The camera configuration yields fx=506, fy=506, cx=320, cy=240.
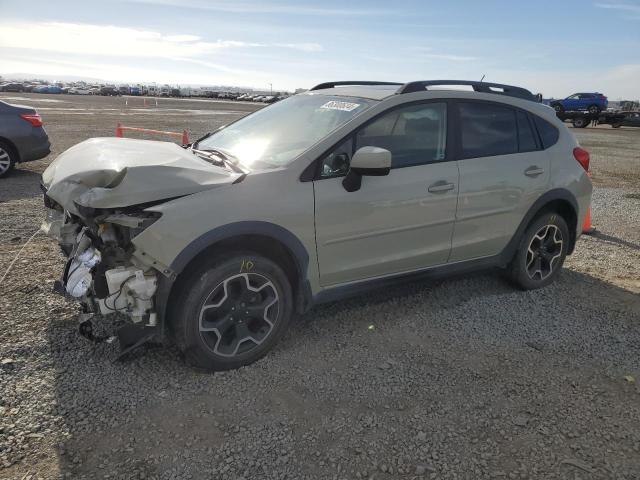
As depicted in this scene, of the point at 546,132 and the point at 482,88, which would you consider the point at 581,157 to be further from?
the point at 482,88

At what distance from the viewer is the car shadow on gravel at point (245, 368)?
2.61 metres

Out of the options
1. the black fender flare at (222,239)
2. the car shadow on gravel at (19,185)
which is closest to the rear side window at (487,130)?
the black fender flare at (222,239)

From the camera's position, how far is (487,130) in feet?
14.0

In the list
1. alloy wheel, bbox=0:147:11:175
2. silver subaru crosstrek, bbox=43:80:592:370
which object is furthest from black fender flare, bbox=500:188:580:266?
alloy wheel, bbox=0:147:11:175

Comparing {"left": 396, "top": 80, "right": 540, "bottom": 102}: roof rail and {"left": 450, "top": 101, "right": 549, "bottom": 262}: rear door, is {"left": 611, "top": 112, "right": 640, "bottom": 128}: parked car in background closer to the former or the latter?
{"left": 396, "top": 80, "right": 540, "bottom": 102}: roof rail

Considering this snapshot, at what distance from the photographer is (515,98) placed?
4551 mm

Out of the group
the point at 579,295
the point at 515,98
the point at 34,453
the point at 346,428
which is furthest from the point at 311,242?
the point at 579,295

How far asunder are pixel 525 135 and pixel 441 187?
4.02 feet

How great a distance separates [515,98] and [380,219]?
1.98m

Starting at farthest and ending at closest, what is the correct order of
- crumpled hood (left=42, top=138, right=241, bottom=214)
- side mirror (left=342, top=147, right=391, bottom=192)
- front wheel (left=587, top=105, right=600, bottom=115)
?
front wheel (left=587, top=105, right=600, bottom=115) < side mirror (left=342, top=147, right=391, bottom=192) < crumpled hood (left=42, top=138, right=241, bottom=214)

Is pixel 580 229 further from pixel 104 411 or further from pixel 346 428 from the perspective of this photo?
pixel 104 411

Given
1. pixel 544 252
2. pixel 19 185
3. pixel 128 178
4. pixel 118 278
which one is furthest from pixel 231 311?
pixel 19 185

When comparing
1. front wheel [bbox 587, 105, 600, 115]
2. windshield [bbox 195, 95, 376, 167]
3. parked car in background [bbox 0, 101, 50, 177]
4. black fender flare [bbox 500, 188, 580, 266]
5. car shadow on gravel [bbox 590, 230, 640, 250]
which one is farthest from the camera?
front wheel [bbox 587, 105, 600, 115]

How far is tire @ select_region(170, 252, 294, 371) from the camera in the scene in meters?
3.08
